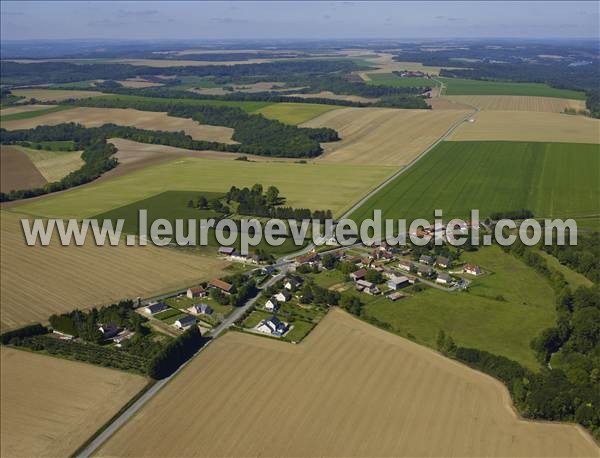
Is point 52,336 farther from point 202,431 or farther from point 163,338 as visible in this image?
point 202,431

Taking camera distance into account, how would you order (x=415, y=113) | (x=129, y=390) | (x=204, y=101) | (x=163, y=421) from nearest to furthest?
(x=163, y=421)
(x=129, y=390)
(x=415, y=113)
(x=204, y=101)

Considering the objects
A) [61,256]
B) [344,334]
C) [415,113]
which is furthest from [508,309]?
[415,113]

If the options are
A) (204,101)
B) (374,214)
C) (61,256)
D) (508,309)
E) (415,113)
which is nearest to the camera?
(508,309)

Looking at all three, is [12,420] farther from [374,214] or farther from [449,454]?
[374,214]

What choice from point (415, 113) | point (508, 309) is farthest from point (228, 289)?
point (415, 113)

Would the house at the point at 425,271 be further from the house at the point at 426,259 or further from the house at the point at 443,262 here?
the house at the point at 426,259

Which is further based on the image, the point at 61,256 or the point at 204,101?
the point at 204,101

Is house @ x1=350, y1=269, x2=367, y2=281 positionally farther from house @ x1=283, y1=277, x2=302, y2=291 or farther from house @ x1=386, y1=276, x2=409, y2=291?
house @ x1=283, y1=277, x2=302, y2=291

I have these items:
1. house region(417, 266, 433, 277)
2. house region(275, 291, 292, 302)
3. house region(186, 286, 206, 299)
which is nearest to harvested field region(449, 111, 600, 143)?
house region(417, 266, 433, 277)
